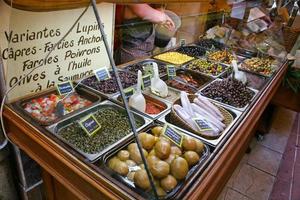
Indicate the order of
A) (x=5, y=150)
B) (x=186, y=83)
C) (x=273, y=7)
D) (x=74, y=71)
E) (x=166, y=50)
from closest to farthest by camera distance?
(x=5, y=150) → (x=74, y=71) → (x=186, y=83) → (x=166, y=50) → (x=273, y=7)

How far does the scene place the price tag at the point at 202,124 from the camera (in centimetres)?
149

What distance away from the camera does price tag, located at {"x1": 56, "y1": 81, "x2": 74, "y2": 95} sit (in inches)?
66.1

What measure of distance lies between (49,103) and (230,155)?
1.22 m

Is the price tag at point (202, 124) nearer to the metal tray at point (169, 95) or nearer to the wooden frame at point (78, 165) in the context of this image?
the wooden frame at point (78, 165)

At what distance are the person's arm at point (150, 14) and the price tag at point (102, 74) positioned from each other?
1.94 ft

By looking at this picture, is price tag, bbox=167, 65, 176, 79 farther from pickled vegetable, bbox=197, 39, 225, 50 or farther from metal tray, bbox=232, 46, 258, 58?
metal tray, bbox=232, 46, 258, 58

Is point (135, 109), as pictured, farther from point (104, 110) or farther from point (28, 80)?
point (28, 80)

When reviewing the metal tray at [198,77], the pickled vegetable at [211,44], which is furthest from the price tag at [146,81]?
the pickled vegetable at [211,44]

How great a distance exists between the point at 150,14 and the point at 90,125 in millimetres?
1337

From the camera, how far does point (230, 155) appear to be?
4.75 ft

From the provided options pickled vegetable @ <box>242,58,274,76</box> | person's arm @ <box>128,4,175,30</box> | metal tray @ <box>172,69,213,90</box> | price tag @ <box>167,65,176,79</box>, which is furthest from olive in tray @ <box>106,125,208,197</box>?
pickled vegetable @ <box>242,58,274,76</box>

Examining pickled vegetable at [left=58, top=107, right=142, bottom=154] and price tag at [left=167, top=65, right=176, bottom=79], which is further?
price tag at [left=167, top=65, right=176, bottom=79]

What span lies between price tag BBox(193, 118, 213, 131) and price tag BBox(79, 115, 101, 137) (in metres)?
0.61

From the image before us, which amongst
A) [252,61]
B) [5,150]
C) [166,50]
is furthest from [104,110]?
[252,61]
